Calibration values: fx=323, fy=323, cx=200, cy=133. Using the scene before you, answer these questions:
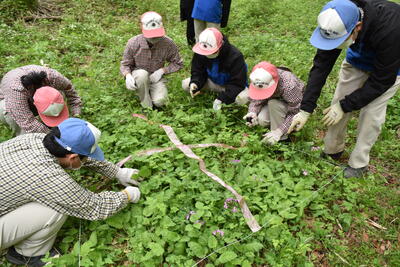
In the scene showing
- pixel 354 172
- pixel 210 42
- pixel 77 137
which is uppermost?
pixel 210 42

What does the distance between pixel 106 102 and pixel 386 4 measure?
3.28 meters

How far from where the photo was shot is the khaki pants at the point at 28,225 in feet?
7.39

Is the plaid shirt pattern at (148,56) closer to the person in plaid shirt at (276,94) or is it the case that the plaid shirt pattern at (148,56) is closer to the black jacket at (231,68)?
the black jacket at (231,68)

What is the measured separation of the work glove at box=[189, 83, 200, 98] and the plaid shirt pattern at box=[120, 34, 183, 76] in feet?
1.52

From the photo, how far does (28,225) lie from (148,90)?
248 centimetres

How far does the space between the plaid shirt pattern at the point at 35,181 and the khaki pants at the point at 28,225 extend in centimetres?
4

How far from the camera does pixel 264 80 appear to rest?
3.27 meters

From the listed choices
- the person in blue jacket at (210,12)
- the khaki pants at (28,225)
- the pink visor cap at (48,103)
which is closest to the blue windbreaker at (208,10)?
the person in blue jacket at (210,12)

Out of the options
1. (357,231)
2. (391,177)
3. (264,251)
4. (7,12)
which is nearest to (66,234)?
(264,251)

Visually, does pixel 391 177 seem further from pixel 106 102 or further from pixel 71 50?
pixel 71 50

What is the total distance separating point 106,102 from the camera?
4.30m

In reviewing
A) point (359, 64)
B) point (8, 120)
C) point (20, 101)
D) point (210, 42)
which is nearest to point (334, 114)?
point (359, 64)

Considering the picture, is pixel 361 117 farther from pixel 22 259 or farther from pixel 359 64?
pixel 22 259

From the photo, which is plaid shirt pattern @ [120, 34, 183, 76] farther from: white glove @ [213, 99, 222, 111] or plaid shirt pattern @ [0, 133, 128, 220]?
plaid shirt pattern @ [0, 133, 128, 220]
